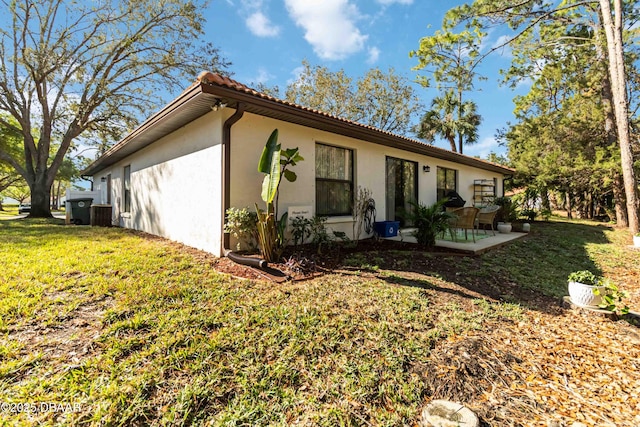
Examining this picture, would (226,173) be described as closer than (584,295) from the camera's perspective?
No

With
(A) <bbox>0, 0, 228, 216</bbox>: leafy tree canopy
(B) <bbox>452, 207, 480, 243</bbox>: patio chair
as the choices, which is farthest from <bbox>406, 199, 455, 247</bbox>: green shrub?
(A) <bbox>0, 0, 228, 216</bbox>: leafy tree canopy

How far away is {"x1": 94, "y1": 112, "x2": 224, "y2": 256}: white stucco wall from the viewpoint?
5.26 metres

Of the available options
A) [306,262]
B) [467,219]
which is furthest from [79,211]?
[467,219]

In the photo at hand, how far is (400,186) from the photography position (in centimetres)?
892

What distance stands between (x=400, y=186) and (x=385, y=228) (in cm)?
205

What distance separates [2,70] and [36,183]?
542cm

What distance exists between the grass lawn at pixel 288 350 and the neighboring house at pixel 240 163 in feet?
6.10

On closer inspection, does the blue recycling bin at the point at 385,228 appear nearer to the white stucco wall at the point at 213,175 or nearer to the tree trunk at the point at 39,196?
the white stucco wall at the point at 213,175

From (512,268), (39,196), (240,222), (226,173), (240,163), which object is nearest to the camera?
(240,222)

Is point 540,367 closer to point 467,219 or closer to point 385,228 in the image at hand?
point 385,228

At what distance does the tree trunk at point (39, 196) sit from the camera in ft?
47.4

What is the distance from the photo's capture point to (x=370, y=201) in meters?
7.50

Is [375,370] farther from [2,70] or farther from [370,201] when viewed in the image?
[2,70]

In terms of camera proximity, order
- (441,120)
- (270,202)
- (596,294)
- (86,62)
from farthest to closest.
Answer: (441,120), (86,62), (270,202), (596,294)
